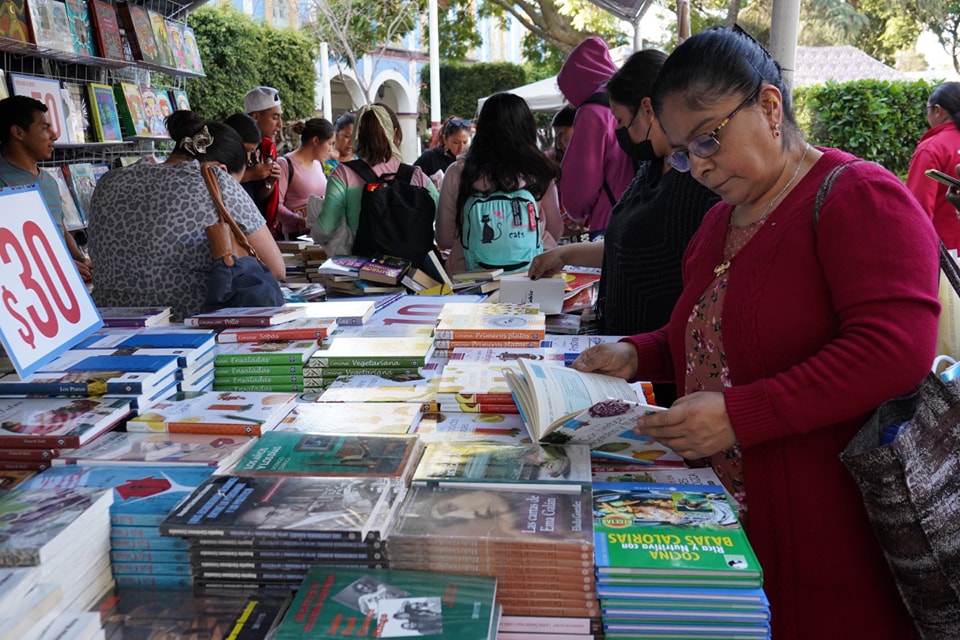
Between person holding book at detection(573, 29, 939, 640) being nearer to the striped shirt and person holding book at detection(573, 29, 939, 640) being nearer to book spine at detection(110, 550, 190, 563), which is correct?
book spine at detection(110, 550, 190, 563)

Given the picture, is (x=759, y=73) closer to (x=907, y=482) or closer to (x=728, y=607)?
(x=907, y=482)

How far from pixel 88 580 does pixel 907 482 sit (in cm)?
123

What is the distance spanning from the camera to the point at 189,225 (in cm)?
258

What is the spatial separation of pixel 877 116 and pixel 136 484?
1202 cm

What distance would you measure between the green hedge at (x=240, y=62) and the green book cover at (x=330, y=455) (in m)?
11.9

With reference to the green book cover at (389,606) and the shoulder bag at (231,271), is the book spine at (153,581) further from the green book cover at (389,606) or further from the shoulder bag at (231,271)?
the shoulder bag at (231,271)

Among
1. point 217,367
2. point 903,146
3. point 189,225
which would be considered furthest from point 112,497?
point 903,146

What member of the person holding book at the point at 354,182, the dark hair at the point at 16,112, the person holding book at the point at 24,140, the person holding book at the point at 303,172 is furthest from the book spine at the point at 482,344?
the person holding book at the point at 303,172

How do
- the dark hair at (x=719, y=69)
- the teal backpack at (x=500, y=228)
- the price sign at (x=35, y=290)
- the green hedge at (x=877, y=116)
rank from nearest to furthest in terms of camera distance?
the dark hair at (x=719, y=69), the price sign at (x=35, y=290), the teal backpack at (x=500, y=228), the green hedge at (x=877, y=116)

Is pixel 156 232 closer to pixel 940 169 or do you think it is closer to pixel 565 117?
pixel 565 117

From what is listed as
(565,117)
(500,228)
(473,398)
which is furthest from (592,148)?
(473,398)

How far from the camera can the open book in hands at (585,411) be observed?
1.41 meters

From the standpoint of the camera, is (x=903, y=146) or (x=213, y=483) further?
(x=903, y=146)

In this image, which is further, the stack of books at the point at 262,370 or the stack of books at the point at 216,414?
the stack of books at the point at 262,370
